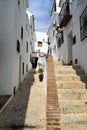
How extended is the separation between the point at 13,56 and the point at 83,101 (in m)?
5.44

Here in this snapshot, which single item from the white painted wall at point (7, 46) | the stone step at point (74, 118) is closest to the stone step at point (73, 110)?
the stone step at point (74, 118)

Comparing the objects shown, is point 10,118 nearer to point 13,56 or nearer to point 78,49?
point 13,56

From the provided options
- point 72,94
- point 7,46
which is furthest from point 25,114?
point 7,46

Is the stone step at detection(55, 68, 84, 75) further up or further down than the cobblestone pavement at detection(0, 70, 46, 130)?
further up

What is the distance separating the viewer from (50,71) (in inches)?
340

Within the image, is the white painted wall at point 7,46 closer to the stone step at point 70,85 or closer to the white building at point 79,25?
the stone step at point 70,85

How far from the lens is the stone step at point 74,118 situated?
5.42 metres

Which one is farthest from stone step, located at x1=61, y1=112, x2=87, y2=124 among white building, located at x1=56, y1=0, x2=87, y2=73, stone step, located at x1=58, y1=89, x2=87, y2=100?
white building, located at x1=56, y1=0, x2=87, y2=73

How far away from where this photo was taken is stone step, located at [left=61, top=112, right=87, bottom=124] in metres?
5.42

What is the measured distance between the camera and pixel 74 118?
5535 mm

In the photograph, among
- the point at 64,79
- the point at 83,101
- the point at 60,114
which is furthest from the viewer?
the point at 64,79

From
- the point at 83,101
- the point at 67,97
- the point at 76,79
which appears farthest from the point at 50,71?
the point at 83,101

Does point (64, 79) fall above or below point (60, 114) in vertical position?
above

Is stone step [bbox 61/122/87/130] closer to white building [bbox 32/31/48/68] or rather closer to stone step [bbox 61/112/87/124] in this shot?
stone step [bbox 61/112/87/124]
